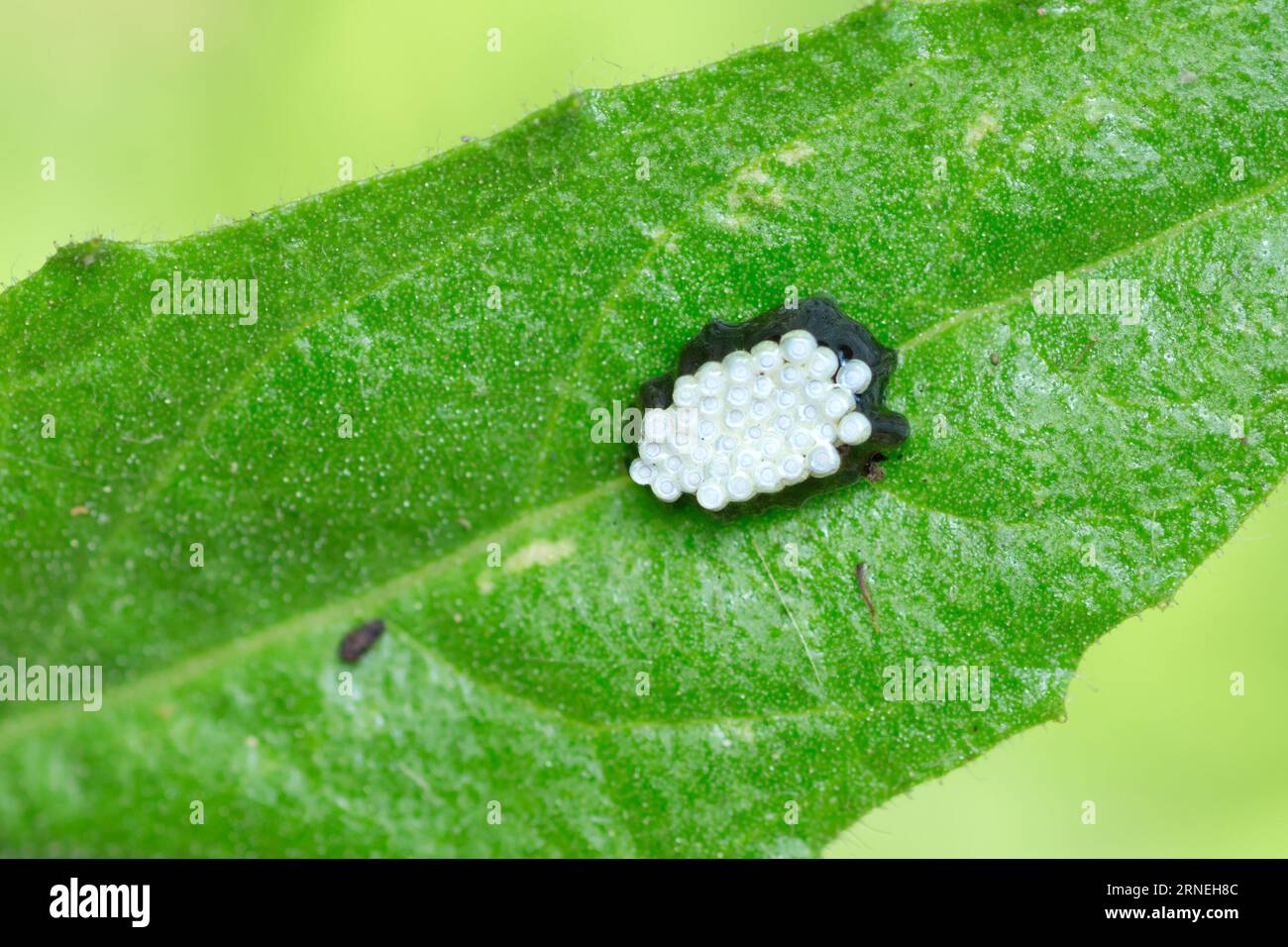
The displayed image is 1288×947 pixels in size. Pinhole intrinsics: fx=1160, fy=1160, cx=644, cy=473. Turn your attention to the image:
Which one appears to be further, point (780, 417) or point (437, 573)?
point (780, 417)

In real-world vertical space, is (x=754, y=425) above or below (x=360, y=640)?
above

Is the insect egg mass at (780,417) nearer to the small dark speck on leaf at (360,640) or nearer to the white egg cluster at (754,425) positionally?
the white egg cluster at (754,425)

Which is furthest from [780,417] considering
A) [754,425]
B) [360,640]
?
[360,640]

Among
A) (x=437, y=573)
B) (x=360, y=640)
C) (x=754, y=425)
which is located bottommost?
(x=360, y=640)

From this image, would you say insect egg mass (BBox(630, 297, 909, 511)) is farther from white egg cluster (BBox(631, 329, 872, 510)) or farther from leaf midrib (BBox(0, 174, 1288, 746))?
leaf midrib (BBox(0, 174, 1288, 746))

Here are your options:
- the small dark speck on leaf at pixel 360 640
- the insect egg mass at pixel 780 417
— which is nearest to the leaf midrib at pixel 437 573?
the small dark speck on leaf at pixel 360 640

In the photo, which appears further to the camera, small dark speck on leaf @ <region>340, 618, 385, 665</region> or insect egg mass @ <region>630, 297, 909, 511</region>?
insect egg mass @ <region>630, 297, 909, 511</region>

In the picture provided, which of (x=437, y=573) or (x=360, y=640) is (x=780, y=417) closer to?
(x=437, y=573)

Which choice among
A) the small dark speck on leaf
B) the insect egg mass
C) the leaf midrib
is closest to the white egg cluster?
the insect egg mass

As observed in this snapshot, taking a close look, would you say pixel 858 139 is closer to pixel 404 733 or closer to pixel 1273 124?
pixel 1273 124
